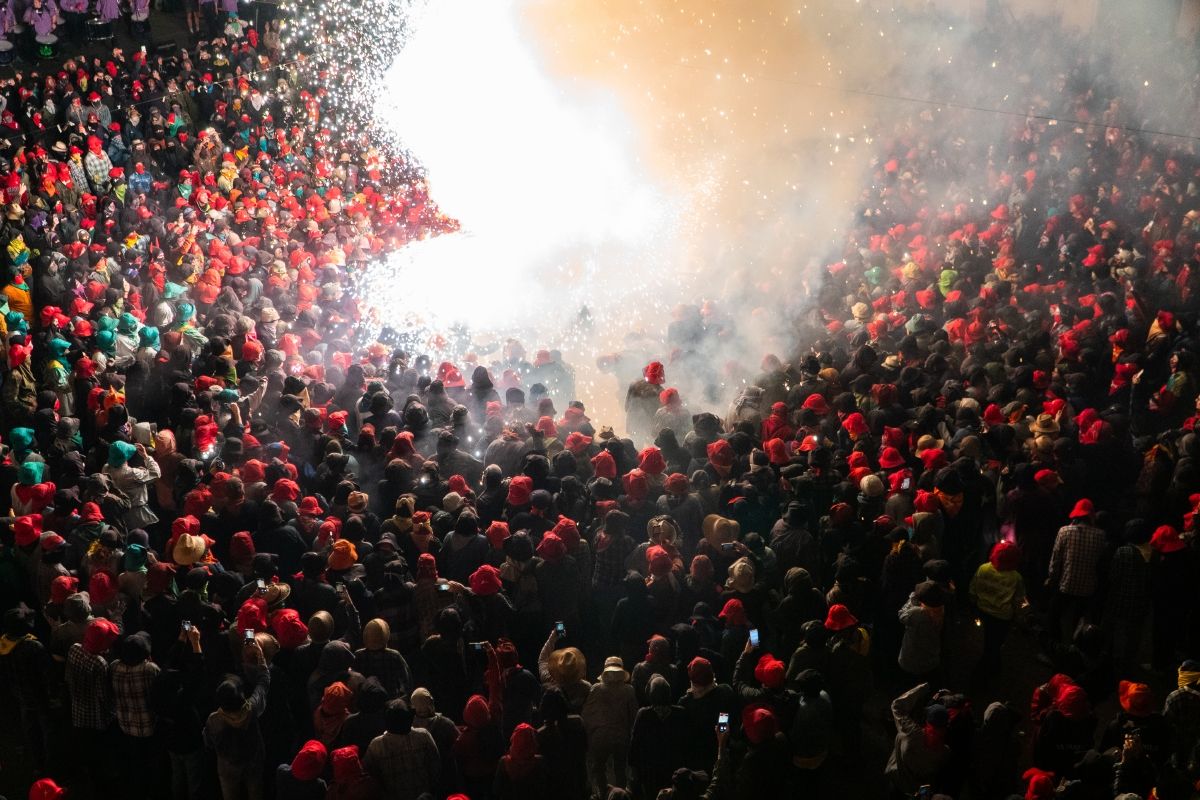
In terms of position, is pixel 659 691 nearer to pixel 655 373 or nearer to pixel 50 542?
pixel 50 542

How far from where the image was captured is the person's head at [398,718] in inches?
232

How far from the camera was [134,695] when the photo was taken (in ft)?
21.5

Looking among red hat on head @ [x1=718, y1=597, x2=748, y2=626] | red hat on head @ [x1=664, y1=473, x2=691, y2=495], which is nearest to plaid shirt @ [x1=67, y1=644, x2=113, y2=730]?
red hat on head @ [x1=718, y1=597, x2=748, y2=626]

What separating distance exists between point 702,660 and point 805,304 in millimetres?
7801

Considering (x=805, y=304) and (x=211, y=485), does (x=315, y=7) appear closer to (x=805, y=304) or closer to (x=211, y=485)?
(x=805, y=304)

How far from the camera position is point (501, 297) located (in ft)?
48.0

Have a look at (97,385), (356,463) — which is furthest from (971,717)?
(97,385)

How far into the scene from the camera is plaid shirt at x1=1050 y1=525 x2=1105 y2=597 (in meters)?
7.77

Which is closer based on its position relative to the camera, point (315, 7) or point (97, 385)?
point (97, 385)

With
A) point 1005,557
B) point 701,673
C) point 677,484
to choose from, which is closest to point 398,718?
point 701,673

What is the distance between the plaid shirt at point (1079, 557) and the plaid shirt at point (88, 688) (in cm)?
581

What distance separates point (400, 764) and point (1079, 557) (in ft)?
14.8

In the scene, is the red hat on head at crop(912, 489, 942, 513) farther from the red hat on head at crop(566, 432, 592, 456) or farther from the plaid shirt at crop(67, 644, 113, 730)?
the plaid shirt at crop(67, 644, 113, 730)

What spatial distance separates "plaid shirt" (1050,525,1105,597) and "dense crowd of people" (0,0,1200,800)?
20 millimetres
